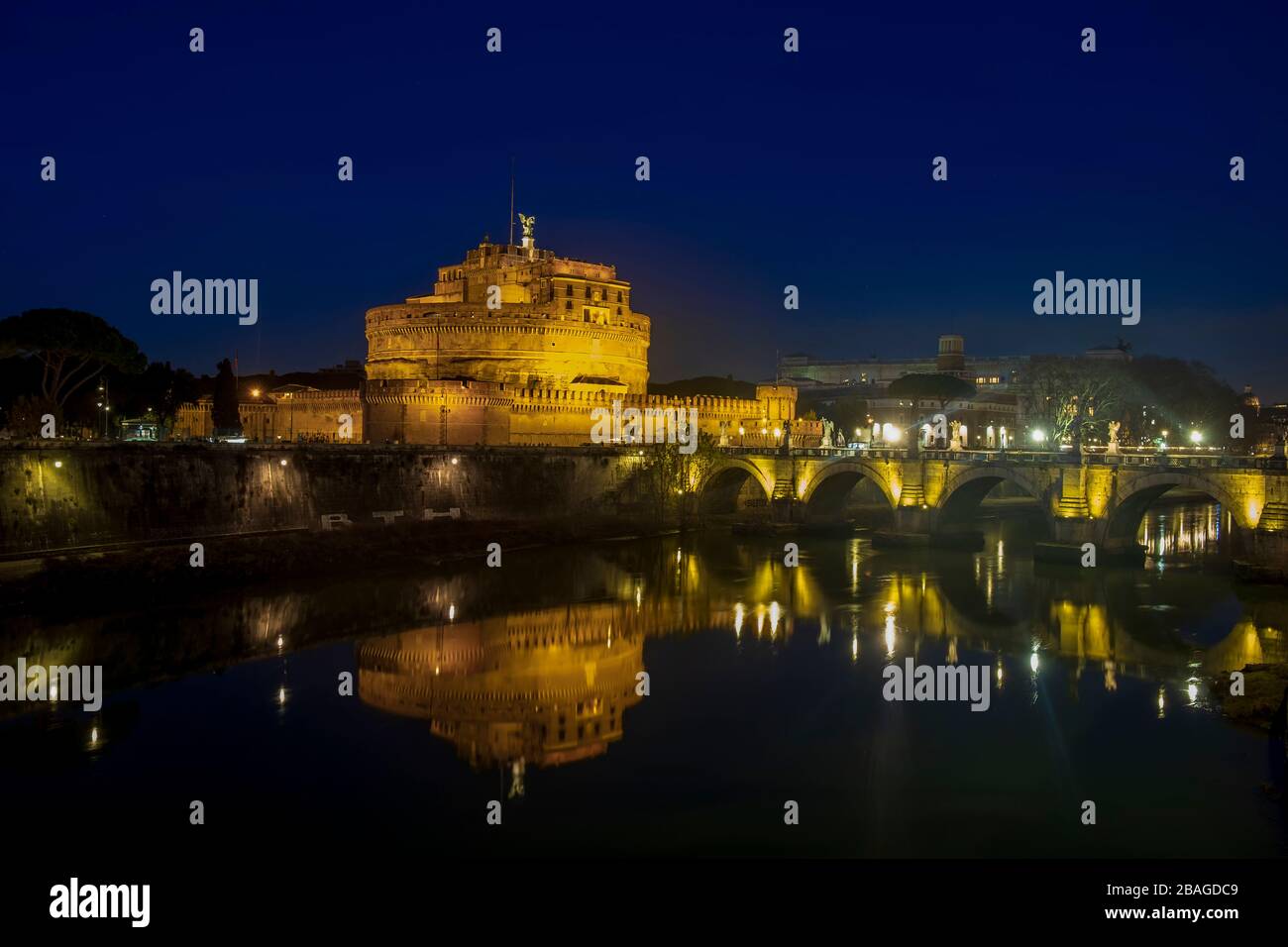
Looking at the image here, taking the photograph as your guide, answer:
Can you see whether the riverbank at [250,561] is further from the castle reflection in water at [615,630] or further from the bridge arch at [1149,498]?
the bridge arch at [1149,498]

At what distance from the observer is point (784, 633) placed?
2673 centimetres

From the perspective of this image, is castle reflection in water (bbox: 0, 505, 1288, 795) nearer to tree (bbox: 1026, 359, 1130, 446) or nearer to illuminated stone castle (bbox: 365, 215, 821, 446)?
illuminated stone castle (bbox: 365, 215, 821, 446)

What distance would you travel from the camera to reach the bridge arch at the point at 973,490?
3791cm

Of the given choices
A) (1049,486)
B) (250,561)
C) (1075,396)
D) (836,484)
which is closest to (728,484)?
(836,484)

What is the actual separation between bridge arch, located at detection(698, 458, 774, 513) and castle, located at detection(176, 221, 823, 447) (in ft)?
9.55

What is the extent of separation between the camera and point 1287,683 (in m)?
18.7

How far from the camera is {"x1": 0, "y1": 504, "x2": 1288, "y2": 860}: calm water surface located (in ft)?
46.3

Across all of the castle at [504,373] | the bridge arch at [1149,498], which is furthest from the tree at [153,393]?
the bridge arch at [1149,498]

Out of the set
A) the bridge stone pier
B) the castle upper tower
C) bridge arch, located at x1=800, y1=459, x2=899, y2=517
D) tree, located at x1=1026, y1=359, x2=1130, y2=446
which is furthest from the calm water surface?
tree, located at x1=1026, y1=359, x2=1130, y2=446
